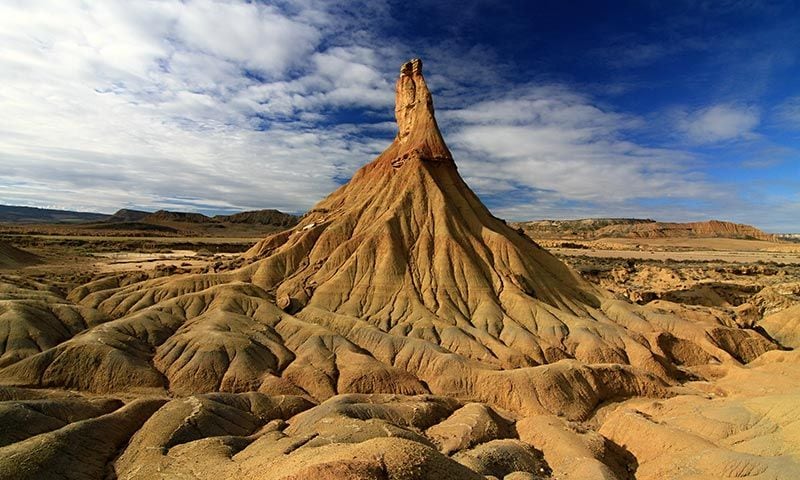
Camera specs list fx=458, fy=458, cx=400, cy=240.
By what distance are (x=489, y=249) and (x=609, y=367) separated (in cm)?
2367

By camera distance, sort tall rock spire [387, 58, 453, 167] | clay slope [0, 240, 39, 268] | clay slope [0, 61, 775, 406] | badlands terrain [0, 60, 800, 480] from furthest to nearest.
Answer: clay slope [0, 240, 39, 268] → tall rock spire [387, 58, 453, 167] → clay slope [0, 61, 775, 406] → badlands terrain [0, 60, 800, 480]

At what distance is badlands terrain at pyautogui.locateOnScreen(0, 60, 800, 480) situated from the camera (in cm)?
2400

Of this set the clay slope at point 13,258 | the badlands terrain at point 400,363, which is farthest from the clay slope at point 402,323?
the clay slope at point 13,258

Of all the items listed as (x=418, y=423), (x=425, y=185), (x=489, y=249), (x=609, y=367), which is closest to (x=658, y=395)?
(x=609, y=367)

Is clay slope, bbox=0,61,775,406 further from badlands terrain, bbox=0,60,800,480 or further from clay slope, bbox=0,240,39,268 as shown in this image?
clay slope, bbox=0,240,39,268

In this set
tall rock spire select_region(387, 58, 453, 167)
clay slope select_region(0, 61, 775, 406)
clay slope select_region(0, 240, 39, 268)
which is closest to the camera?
clay slope select_region(0, 61, 775, 406)

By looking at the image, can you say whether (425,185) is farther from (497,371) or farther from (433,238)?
(497,371)

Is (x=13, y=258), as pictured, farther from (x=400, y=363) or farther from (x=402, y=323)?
(x=400, y=363)

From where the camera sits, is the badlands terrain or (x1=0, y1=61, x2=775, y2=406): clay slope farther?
(x1=0, y1=61, x2=775, y2=406): clay slope

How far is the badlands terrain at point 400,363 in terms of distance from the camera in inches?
945

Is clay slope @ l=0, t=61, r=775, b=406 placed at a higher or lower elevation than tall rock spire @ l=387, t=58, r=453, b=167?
lower

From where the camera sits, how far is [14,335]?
39.7m

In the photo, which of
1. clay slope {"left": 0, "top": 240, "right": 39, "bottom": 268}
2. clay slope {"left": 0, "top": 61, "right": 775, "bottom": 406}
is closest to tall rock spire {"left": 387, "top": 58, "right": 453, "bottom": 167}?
clay slope {"left": 0, "top": 61, "right": 775, "bottom": 406}

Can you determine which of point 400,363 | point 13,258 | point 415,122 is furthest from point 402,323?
point 13,258
